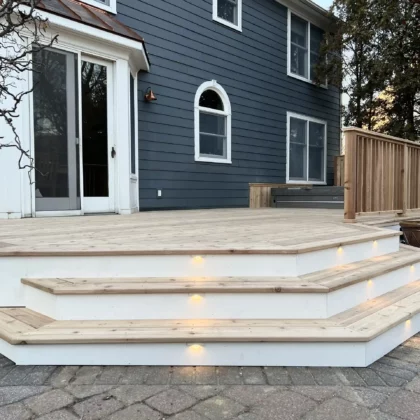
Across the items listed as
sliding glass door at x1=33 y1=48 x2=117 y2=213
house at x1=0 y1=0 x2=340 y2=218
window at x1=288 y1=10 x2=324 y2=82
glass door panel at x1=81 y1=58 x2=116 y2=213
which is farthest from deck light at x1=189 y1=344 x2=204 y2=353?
window at x1=288 y1=10 x2=324 y2=82

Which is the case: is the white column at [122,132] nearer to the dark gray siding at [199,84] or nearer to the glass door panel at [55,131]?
the glass door panel at [55,131]

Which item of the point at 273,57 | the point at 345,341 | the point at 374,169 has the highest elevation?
the point at 273,57

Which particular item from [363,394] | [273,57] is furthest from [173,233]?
[273,57]

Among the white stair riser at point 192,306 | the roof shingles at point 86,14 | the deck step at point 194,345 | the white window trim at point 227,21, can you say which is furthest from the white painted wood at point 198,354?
the white window trim at point 227,21

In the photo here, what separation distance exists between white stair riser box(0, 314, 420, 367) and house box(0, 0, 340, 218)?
2472 millimetres

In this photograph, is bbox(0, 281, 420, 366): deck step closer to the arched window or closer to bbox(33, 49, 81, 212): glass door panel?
bbox(33, 49, 81, 212): glass door panel

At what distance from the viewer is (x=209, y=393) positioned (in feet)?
5.26

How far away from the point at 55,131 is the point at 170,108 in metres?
2.22

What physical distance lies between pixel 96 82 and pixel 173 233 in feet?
9.05

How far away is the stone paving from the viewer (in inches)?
57.2

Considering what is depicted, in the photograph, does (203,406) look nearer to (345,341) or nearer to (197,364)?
(197,364)

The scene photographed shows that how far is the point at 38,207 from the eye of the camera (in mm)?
4355

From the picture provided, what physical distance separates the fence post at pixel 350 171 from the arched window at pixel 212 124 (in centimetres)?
331

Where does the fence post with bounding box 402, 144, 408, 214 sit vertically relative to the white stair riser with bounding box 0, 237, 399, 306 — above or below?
above
